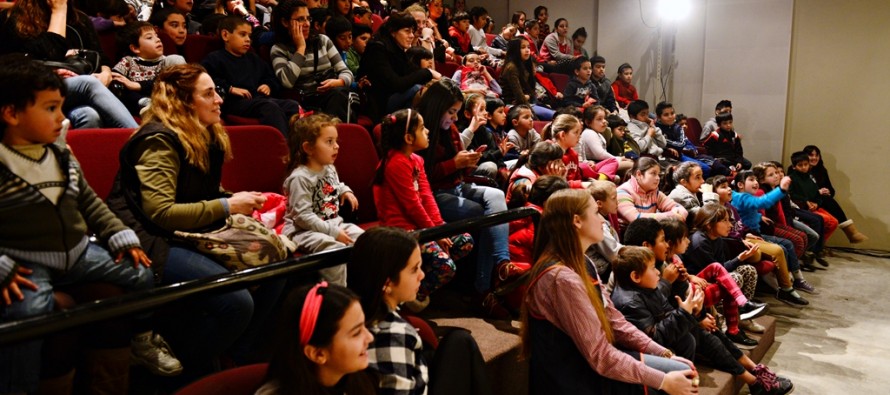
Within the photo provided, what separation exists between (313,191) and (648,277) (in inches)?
54.7

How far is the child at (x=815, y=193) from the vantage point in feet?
22.6

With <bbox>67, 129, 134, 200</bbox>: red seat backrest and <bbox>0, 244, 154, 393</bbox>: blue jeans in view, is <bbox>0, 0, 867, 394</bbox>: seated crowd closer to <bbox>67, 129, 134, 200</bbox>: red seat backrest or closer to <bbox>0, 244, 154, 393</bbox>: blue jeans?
<bbox>0, 244, 154, 393</bbox>: blue jeans

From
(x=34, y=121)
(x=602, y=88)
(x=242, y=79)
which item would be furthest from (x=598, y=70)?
(x=34, y=121)

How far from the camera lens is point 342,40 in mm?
4266

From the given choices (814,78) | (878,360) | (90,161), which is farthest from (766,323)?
(814,78)

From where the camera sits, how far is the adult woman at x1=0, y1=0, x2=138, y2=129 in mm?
2605

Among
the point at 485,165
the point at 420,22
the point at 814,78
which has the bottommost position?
the point at 485,165

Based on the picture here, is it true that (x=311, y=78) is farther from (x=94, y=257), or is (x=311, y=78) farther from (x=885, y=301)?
(x=885, y=301)

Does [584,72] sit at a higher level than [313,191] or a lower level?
higher

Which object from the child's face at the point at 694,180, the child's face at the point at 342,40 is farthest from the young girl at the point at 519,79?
the child's face at the point at 342,40

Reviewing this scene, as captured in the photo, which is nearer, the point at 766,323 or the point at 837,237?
the point at 766,323

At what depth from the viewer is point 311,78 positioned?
3789 millimetres

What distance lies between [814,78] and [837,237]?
1.80m

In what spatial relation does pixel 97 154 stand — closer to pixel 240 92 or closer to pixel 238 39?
pixel 240 92
